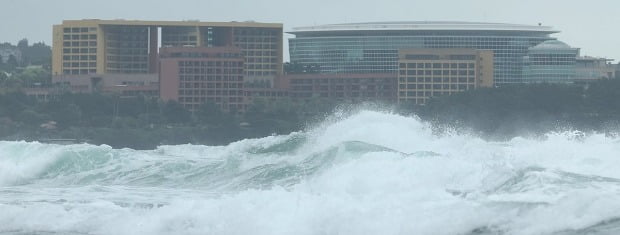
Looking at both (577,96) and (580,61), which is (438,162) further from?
(580,61)

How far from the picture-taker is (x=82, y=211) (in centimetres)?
3578

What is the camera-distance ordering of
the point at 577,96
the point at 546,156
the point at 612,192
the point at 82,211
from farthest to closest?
1. the point at 577,96
2. the point at 546,156
3. the point at 82,211
4. the point at 612,192

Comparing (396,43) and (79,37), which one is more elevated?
(79,37)

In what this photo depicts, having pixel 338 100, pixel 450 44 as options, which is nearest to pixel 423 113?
pixel 338 100

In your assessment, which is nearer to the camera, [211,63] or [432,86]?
[211,63]

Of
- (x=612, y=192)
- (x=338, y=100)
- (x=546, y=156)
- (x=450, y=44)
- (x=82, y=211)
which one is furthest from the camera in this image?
(x=450, y=44)

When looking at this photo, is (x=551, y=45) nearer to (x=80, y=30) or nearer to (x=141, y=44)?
(x=141, y=44)

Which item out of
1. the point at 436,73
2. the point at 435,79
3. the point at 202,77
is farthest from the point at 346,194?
the point at 436,73

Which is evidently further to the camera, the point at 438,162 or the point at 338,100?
the point at 338,100

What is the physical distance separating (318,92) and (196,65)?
7527mm

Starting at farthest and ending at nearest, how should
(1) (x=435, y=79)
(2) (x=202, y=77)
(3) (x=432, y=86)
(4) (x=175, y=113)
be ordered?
(1) (x=435, y=79) < (3) (x=432, y=86) < (2) (x=202, y=77) < (4) (x=175, y=113)

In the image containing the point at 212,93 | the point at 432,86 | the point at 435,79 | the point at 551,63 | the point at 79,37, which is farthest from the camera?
the point at 79,37

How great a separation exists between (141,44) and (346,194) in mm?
82401

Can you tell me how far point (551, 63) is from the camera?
11494 cm
